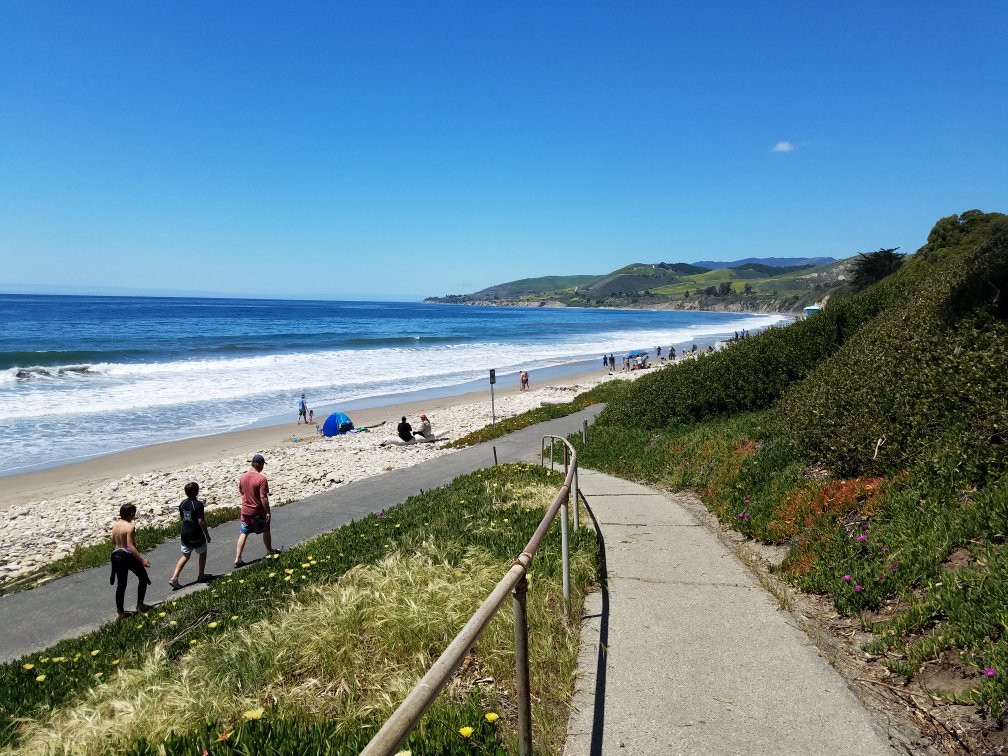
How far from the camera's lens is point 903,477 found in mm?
5754

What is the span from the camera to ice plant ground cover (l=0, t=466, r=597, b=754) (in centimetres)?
338

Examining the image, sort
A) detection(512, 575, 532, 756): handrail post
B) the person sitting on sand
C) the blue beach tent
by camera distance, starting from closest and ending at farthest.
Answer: detection(512, 575, 532, 756): handrail post, the person sitting on sand, the blue beach tent

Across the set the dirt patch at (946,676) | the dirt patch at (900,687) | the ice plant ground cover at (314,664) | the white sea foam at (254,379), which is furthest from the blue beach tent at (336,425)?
the dirt patch at (946,676)

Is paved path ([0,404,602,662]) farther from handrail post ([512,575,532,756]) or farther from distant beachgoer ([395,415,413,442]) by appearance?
handrail post ([512,575,532,756])

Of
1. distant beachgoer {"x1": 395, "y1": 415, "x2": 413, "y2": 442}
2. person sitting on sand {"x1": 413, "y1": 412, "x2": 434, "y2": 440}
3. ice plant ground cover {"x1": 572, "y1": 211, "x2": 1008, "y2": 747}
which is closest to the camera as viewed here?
ice plant ground cover {"x1": 572, "y1": 211, "x2": 1008, "y2": 747}

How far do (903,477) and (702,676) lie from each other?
3.31m

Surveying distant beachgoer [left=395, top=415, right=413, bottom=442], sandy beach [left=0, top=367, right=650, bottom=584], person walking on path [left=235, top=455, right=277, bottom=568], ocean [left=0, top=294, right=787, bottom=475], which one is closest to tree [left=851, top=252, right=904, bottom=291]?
ocean [left=0, top=294, right=787, bottom=475]

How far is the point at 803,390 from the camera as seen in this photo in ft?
32.3

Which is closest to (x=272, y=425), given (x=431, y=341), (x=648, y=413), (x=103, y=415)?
(x=103, y=415)

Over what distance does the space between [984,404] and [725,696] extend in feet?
13.3

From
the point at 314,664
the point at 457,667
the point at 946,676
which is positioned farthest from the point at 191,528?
the point at 946,676

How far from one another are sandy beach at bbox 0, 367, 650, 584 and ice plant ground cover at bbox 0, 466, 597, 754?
6.98 metres

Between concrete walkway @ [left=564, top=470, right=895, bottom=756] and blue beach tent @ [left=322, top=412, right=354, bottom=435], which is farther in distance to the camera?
blue beach tent @ [left=322, top=412, right=354, bottom=435]

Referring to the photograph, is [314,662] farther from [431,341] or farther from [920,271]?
[431,341]
